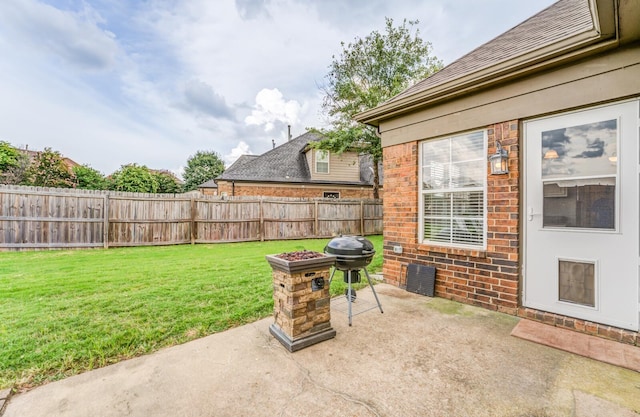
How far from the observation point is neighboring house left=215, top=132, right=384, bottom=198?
1499cm

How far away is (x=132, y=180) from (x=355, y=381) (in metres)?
25.1

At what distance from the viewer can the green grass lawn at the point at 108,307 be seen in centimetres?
233

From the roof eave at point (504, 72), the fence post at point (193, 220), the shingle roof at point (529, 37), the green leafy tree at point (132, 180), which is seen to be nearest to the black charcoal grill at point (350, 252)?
the roof eave at point (504, 72)

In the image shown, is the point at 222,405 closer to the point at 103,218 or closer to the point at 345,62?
the point at 103,218

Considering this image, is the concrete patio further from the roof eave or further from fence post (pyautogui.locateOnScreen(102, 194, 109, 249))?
fence post (pyautogui.locateOnScreen(102, 194, 109, 249))

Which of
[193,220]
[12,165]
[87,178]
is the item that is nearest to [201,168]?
[87,178]

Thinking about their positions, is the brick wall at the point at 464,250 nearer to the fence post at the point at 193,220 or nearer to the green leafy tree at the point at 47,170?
the fence post at the point at 193,220

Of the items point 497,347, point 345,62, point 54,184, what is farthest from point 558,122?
point 54,184

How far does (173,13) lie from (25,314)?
6.93 m

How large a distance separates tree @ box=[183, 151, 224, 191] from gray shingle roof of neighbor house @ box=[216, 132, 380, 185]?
1917 cm

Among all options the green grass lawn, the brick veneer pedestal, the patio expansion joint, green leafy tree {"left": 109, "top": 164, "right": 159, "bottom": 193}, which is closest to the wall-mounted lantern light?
the brick veneer pedestal

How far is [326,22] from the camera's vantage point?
7734 millimetres

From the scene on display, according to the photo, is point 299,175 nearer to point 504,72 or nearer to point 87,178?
point 504,72

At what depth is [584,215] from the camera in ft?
9.19
